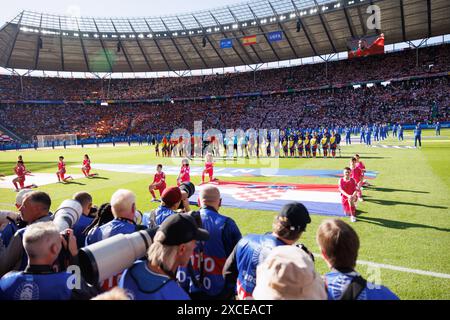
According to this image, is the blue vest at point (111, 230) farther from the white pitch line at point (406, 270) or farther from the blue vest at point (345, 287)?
the white pitch line at point (406, 270)

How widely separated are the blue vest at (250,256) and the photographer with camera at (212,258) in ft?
1.89

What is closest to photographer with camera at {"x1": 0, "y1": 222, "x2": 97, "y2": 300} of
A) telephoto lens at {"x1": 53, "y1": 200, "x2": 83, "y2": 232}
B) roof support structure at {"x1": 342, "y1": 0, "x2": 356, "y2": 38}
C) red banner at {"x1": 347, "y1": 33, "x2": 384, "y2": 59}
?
telephoto lens at {"x1": 53, "y1": 200, "x2": 83, "y2": 232}

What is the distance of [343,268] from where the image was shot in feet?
7.69

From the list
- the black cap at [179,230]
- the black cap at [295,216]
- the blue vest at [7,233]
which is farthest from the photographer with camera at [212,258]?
the blue vest at [7,233]

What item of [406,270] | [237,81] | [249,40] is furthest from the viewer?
[237,81]

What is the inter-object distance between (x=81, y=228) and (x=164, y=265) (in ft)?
9.46

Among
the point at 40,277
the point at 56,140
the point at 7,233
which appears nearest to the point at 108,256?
the point at 40,277

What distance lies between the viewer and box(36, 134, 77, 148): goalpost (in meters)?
45.3

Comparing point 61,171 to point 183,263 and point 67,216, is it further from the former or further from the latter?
point 183,263

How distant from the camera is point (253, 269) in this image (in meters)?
2.93

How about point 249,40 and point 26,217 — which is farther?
point 249,40

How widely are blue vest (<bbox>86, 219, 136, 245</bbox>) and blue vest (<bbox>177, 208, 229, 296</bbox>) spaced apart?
0.83 meters

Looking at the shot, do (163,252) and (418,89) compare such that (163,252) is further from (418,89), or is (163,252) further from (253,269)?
(418,89)
